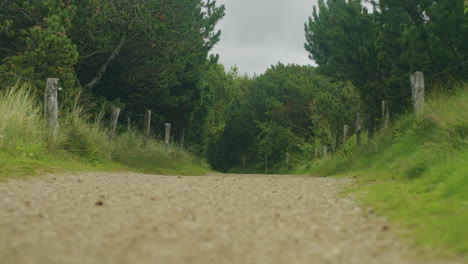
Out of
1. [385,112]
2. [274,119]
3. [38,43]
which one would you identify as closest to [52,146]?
[38,43]

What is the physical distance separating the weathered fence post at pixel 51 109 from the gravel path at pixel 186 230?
571 centimetres

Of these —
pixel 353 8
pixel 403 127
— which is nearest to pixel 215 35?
pixel 353 8

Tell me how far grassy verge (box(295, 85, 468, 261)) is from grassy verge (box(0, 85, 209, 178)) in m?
5.80

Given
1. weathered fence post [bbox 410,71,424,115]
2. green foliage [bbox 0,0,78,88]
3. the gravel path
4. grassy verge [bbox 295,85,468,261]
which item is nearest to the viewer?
the gravel path

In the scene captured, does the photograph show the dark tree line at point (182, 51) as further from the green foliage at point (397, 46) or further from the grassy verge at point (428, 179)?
the grassy verge at point (428, 179)

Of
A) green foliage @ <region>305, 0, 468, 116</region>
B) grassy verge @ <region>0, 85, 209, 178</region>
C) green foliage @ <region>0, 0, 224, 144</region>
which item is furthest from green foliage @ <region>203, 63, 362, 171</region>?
grassy verge @ <region>0, 85, 209, 178</region>

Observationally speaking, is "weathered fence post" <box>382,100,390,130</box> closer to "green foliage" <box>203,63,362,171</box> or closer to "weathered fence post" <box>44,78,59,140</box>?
"weathered fence post" <box>44,78,59,140</box>

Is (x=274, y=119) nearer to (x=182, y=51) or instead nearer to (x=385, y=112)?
(x=182, y=51)

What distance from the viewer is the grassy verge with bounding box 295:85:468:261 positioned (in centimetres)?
338

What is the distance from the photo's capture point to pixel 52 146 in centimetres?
1087

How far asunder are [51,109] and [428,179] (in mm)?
8871

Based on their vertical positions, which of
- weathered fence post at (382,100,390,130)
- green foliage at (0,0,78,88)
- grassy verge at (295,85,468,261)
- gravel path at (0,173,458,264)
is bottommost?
gravel path at (0,173,458,264)

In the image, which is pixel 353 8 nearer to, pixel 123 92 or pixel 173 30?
pixel 173 30

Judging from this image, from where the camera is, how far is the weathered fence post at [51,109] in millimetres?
11295
